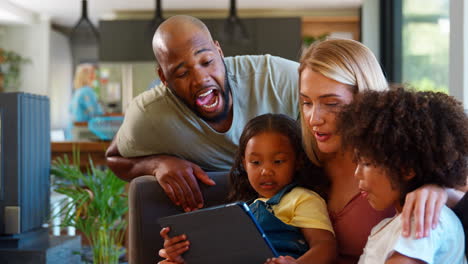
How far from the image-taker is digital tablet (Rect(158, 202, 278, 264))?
118 cm

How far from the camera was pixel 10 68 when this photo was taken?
26.4ft

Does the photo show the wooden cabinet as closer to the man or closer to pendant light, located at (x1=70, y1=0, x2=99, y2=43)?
pendant light, located at (x1=70, y1=0, x2=99, y2=43)

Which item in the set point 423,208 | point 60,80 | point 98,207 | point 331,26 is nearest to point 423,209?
point 423,208

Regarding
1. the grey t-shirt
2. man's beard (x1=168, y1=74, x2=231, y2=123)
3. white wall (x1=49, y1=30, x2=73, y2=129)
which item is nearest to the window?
the grey t-shirt

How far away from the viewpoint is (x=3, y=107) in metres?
2.48

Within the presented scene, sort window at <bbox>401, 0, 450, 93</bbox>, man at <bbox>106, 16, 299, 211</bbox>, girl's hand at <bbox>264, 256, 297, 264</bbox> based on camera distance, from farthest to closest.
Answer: window at <bbox>401, 0, 450, 93</bbox> → man at <bbox>106, 16, 299, 211</bbox> → girl's hand at <bbox>264, 256, 297, 264</bbox>

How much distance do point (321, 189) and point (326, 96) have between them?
273 mm

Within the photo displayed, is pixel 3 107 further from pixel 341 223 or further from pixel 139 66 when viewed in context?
pixel 139 66

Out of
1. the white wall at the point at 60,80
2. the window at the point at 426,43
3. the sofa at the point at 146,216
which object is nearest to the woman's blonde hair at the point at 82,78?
the white wall at the point at 60,80

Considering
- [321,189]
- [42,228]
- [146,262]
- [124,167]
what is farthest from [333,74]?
[42,228]

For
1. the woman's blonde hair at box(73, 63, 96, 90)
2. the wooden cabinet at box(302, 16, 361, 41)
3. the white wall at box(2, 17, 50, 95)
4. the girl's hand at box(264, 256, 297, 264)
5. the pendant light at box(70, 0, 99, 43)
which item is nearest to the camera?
the girl's hand at box(264, 256, 297, 264)

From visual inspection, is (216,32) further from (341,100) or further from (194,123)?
(341,100)

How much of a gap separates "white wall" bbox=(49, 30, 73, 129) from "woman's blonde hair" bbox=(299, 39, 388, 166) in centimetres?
773

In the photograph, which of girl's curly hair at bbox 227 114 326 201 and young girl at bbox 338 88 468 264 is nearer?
young girl at bbox 338 88 468 264
